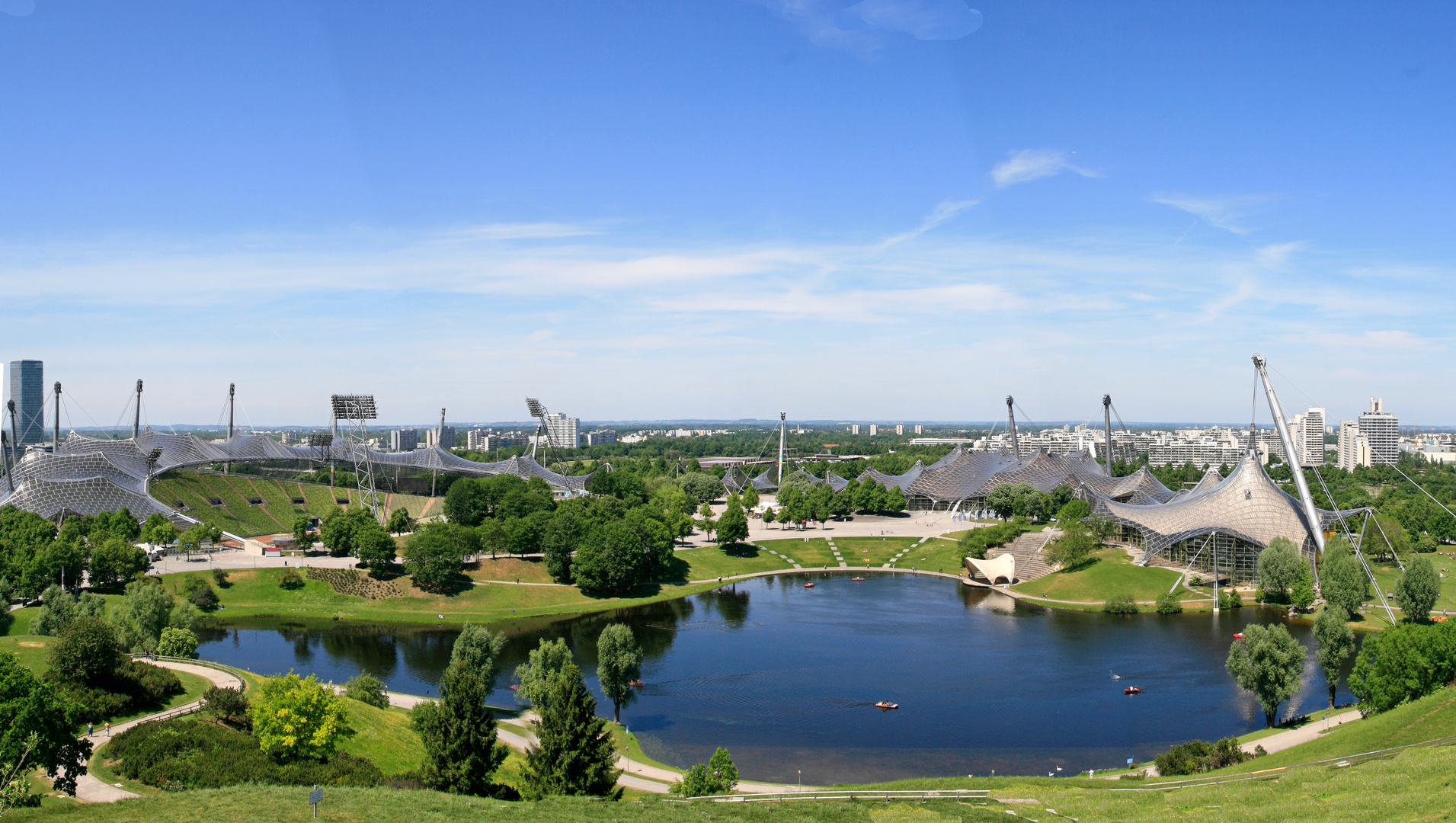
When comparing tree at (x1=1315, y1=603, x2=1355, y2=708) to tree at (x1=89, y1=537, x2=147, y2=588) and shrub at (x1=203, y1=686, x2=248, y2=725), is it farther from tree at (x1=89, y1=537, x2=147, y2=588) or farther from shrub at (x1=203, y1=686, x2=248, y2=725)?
tree at (x1=89, y1=537, x2=147, y2=588)

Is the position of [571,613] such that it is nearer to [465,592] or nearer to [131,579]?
[465,592]

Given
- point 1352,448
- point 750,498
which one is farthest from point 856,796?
point 1352,448

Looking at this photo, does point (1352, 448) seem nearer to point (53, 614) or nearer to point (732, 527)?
point (732, 527)

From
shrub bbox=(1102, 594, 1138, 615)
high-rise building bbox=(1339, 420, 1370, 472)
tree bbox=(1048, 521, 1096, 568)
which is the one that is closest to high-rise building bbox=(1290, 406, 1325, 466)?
high-rise building bbox=(1339, 420, 1370, 472)

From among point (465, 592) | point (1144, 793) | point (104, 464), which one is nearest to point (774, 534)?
point (465, 592)

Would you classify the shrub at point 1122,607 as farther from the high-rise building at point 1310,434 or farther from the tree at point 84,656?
the high-rise building at point 1310,434

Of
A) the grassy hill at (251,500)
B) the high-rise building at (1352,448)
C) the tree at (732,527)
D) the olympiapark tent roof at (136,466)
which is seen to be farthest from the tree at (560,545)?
the high-rise building at (1352,448)
